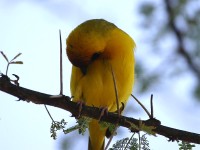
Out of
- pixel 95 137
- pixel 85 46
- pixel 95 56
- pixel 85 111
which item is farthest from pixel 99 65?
pixel 85 111

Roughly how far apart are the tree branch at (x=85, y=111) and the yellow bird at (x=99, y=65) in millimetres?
1313

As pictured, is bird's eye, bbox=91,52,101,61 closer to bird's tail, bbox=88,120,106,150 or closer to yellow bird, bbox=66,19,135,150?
yellow bird, bbox=66,19,135,150

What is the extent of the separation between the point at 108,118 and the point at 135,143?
0.21 metres

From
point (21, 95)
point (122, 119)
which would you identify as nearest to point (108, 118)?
point (122, 119)

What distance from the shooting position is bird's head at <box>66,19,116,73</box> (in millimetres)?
3695

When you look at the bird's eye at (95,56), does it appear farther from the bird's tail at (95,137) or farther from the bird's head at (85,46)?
the bird's tail at (95,137)

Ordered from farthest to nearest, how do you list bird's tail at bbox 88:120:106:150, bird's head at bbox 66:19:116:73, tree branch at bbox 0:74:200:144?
1. bird's tail at bbox 88:120:106:150
2. bird's head at bbox 66:19:116:73
3. tree branch at bbox 0:74:200:144

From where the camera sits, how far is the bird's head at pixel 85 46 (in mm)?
3695

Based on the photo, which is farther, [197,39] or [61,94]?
[197,39]

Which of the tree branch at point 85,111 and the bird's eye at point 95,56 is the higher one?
the bird's eye at point 95,56

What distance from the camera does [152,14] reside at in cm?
300

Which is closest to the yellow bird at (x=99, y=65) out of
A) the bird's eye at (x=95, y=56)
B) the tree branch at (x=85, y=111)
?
the bird's eye at (x=95, y=56)

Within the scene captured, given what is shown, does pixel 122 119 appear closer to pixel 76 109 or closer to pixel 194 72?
pixel 76 109

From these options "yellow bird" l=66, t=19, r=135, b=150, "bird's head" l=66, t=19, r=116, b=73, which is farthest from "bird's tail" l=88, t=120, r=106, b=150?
"bird's head" l=66, t=19, r=116, b=73
